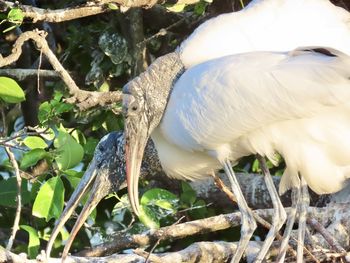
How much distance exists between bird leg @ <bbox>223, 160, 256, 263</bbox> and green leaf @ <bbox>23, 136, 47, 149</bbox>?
69cm

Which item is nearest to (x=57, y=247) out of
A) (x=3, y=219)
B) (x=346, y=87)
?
(x=3, y=219)

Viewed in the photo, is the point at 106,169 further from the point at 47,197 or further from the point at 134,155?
the point at 47,197

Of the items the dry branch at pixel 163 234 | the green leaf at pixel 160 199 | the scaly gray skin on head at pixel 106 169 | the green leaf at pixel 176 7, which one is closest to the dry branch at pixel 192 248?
the dry branch at pixel 163 234

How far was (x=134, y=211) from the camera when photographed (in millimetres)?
4758

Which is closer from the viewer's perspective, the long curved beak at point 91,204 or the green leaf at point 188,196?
the long curved beak at point 91,204

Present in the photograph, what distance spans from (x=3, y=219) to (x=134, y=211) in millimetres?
852

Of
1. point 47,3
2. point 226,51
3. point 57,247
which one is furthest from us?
point 47,3

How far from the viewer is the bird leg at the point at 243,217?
471 centimetres

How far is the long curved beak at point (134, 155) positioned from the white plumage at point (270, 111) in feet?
0.33

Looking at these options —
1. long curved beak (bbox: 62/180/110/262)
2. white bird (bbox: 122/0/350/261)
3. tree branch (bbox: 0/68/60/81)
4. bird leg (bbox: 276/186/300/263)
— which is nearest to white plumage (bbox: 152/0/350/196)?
white bird (bbox: 122/0/350/261)

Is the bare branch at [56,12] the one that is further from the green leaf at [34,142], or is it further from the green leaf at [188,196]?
the green leaf at [188,196]

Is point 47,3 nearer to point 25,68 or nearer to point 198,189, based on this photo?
point 25,68

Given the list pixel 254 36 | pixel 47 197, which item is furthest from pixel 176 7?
pixel 47 197

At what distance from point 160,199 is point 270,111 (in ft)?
2.26
